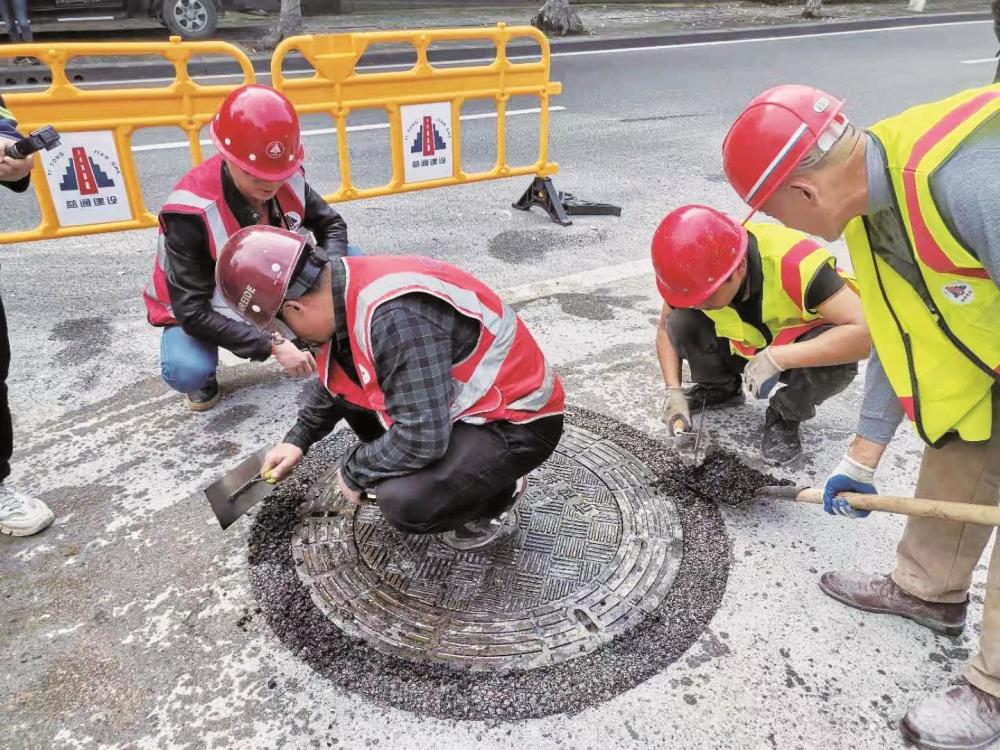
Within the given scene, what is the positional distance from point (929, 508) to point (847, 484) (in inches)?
12.1

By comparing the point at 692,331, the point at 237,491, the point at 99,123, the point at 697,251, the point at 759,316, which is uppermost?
the point at 99,123

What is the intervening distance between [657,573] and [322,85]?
3799 millimetres

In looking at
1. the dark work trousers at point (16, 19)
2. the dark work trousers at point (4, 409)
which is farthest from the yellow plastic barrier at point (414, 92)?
the dark work trousers at point (16, 19)

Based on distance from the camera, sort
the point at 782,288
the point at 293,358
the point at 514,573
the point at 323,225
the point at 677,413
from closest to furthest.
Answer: the point at 514,573 < the point at 782,288 < the point at 677,413 < the point at 293,358 < the point at 323,225

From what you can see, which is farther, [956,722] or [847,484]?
[847,484]

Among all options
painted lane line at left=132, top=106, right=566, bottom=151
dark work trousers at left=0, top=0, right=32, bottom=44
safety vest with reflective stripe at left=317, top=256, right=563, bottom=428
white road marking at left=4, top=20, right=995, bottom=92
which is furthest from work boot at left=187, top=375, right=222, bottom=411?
dark work trousers at left=0, top=0, right=32, bottom=44

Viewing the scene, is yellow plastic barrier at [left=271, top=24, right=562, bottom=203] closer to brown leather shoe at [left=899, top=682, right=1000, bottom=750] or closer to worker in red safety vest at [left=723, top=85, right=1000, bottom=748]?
worker in red safety vest at [left=723, top=85, right=1000, bottom=748]

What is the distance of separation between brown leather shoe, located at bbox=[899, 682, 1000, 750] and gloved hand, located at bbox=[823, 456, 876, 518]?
20.4 inches

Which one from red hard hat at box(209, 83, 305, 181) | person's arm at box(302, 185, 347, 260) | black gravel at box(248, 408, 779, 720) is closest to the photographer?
black gravel at box(248, 408, 779, 720)

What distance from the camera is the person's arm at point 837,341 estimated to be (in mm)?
2562

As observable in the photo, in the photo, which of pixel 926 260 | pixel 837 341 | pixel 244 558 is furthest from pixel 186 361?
pixel 926 260

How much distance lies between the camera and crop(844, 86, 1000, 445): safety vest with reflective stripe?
62.1 inches

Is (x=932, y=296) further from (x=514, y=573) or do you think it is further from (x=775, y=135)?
(x=514, y=573)

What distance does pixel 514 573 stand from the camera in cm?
241
